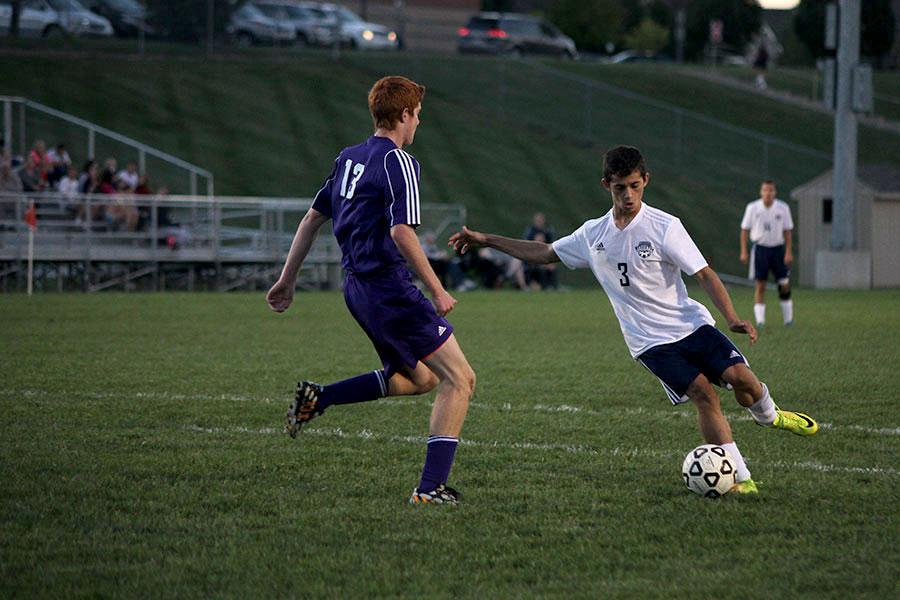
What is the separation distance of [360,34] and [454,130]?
7.59 m

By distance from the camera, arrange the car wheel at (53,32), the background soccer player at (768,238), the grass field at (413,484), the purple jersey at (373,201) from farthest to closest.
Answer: the car wheel at (53,32), the background soccer player at (768,238), the purple jersey at (373,201), the grass field at (413,484)

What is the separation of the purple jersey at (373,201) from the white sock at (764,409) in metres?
2.02

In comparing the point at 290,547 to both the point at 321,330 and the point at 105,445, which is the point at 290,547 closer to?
the point at 105,445

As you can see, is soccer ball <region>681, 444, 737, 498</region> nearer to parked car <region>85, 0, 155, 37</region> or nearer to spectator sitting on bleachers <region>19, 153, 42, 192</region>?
spectator sitting on bleachers <region>19, 153, 42, 192</region>

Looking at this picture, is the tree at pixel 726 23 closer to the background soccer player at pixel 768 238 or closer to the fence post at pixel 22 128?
the fence post at pixel 22 128

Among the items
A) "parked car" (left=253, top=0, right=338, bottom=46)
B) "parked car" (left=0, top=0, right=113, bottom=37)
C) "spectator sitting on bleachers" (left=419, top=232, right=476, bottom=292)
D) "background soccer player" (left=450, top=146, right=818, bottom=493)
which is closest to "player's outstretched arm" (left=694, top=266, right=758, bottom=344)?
"background soccer player" (left=450, top=146, right=818, bottom=493)

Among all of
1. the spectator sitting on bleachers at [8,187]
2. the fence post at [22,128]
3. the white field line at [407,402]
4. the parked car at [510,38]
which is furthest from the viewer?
the parked car at [510,38]

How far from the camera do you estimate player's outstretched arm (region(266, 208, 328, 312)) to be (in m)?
6.61

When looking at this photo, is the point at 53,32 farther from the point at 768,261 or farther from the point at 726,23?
the point at 726,23

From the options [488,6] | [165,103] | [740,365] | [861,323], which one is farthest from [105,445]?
[488,6]

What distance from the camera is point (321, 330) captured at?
16.7m

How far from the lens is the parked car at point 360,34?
46.7 meters

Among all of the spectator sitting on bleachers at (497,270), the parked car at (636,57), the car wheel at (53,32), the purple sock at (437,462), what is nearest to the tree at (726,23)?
the parked car at (636,57)

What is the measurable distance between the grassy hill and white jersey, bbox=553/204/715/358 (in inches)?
1098
